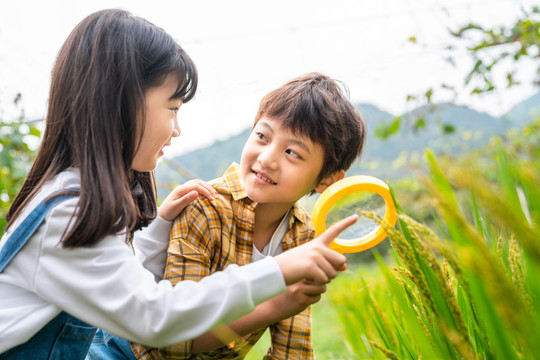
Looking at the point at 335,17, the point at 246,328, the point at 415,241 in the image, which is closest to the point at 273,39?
the point at 335,17

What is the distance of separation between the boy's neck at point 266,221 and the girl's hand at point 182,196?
0.24 meters

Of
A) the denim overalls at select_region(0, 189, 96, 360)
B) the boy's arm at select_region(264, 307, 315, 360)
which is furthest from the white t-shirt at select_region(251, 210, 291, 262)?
the denim overalls at select_region(0, 189, 96, 360)

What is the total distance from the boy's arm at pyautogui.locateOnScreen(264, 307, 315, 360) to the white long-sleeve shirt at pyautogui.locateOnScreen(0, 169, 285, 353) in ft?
2.65

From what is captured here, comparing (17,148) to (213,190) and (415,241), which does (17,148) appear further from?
(415,241)

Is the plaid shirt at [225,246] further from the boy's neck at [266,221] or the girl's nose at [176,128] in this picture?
the girl's nose at [176,128]

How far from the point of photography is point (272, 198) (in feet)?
5.41

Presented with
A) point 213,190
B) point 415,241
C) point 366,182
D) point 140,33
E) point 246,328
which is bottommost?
point 246,328

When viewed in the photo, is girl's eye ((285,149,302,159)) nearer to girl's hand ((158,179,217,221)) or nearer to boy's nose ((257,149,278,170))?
boy's nose ((257,149,278,170))

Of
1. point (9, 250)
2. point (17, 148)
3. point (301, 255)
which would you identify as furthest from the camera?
point (17, 148)

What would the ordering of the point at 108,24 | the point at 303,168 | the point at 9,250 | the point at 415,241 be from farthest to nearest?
1. the point at 303,168
2. the point at 108,24
3. the point at 9,250
4. the point at 415,241

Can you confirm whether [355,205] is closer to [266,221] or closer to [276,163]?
[276,163]

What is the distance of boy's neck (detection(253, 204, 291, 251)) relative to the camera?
1.83m

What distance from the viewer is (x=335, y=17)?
12.8ft

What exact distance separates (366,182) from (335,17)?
2788mm
